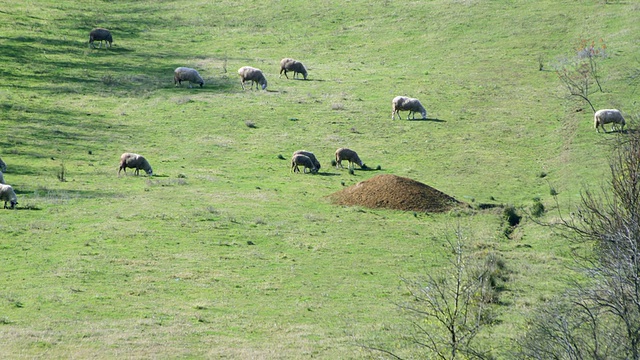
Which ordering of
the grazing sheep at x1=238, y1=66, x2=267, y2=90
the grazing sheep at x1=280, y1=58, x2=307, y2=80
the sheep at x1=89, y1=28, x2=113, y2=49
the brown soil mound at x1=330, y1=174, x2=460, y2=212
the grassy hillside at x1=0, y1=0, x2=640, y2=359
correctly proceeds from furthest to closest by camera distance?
the sheep at x1=89, y1=28, x2=113, y2=49
the grazing sheep at x1=280, y1=58, x2=307, y2=80
the grazing sheep at x1=238, y1=66, x2=267, y2=90
the brown soil mound at x1=330, y1=174, x2=460, y2=212
the grassy hillside at x1=0, y1=0, x2=640, y2=359

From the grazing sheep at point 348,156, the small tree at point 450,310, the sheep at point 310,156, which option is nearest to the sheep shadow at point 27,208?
the sheep at point 310,156

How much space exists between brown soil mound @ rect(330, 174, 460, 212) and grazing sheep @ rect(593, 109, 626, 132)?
50.3 feet

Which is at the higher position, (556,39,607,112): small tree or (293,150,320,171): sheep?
(556,39,607,112): small tree

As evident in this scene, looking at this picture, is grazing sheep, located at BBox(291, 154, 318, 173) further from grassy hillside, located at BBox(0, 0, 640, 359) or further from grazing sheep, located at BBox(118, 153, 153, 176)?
grazing sheep, located at BBox(118, 153, 153, 176)

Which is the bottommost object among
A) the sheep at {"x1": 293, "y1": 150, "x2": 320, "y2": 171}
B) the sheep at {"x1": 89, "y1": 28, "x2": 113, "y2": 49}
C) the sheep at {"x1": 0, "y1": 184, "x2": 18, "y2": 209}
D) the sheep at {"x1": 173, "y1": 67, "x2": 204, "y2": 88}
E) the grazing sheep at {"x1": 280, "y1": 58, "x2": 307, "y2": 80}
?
the sheep at {"x1": 0, "y1": 184, "x2": 18, "y2": 209}

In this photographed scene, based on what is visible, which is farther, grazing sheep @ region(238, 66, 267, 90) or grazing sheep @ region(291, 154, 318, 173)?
grazing sheep @ region(238, 66, 267, 90)

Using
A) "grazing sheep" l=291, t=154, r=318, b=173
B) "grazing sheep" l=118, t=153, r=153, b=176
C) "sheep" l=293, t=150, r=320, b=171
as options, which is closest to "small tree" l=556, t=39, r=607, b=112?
"sheep" l=293, t=150, r=320, b=171

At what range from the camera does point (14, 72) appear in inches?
2544

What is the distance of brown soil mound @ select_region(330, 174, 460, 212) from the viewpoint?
41.4m

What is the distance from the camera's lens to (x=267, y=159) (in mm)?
50344

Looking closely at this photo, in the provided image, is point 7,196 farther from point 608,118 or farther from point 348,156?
point 608,118

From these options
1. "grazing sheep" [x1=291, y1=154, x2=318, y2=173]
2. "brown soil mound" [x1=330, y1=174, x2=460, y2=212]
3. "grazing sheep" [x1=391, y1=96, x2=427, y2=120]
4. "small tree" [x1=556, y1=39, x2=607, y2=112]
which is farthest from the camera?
"small tree" [x1=556, y1=39, x2=607, y2=112]

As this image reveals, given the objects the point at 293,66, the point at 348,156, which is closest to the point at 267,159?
the point at 348,156

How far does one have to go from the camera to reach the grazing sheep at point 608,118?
172 feet
